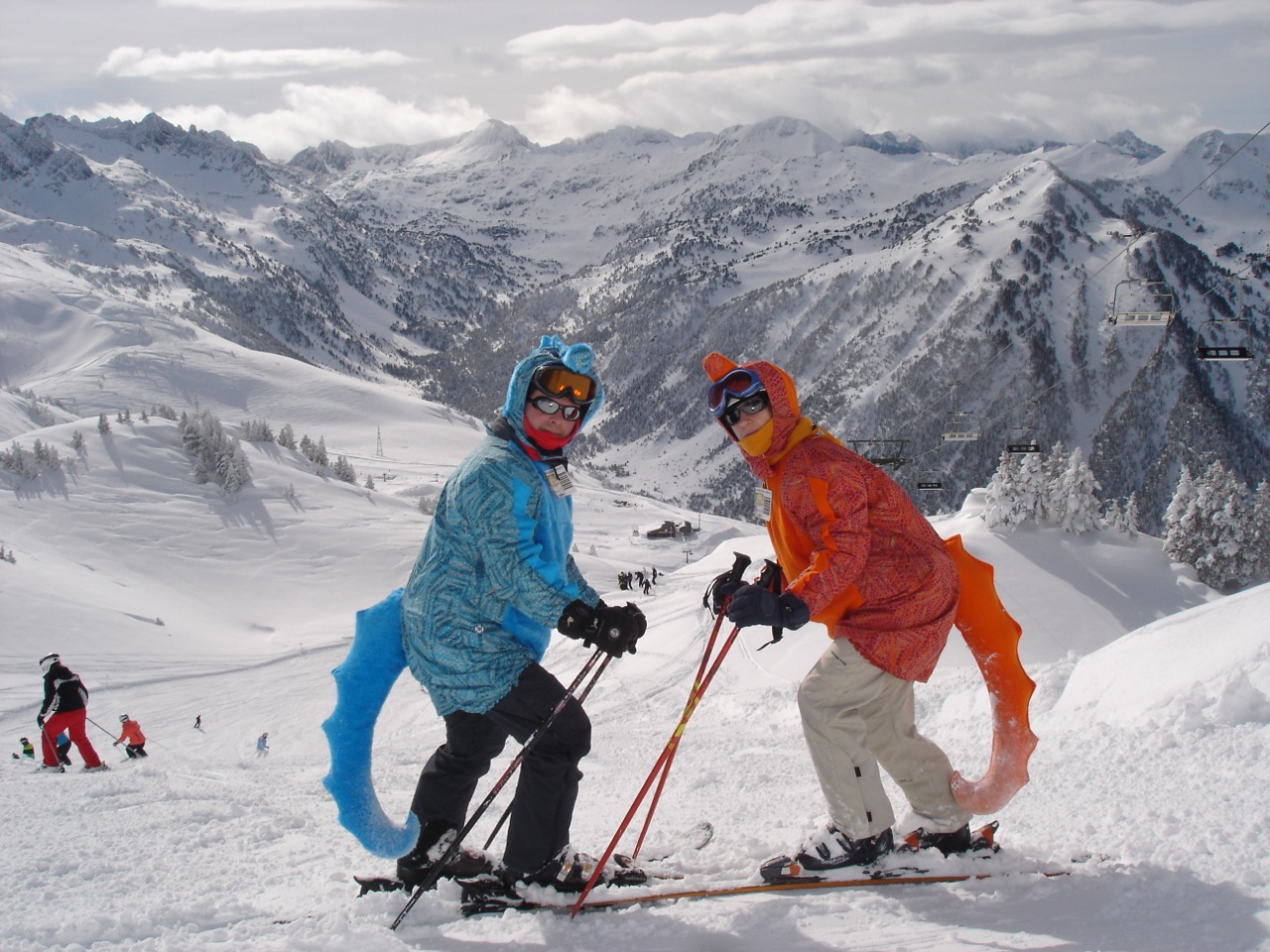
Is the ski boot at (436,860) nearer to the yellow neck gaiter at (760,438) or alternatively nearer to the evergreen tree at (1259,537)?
the yellow neck gaiter at (760,438)

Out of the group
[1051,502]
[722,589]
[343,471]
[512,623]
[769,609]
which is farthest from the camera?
[343,471]

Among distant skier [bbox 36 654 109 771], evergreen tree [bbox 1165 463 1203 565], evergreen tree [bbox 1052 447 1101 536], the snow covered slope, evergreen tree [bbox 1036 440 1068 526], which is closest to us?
the snow covered slope

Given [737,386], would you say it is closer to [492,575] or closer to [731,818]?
[492,575]

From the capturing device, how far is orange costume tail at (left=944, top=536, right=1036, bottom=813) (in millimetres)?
3699

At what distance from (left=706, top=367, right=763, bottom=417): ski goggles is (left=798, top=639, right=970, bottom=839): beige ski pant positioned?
117 cm

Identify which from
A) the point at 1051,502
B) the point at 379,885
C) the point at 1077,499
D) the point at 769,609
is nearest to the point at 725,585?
the point at 769,609

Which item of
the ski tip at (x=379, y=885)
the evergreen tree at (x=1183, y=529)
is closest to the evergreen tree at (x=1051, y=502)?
the evergreen tree at (x=1183, y=529)

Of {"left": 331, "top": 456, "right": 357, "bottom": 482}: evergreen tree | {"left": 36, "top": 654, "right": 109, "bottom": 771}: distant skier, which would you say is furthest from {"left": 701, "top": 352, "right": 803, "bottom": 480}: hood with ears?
{"left": 331, "top": 456, "right": 357, "bottom": 482}: evergreen tree

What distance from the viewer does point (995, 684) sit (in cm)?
386

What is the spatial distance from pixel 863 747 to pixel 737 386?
1.68 m

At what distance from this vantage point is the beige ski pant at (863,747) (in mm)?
3645

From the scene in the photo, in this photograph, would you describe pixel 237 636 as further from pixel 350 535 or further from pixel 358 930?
pixel 358 930

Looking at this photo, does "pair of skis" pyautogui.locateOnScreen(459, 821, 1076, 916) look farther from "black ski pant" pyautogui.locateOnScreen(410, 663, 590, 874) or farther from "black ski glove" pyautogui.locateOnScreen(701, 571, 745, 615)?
"black ski glove" pyautogui.locateOnScreen(701, 571, 745, 615)

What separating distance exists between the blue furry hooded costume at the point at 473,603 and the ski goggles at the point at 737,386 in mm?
595
